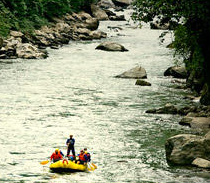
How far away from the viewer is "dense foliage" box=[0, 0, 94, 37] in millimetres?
64812

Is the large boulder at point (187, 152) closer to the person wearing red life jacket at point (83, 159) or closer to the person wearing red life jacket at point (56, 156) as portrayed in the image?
the person wearing red life jacket at point (83, 159)

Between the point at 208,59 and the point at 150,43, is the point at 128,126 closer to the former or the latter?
the point at 208,59

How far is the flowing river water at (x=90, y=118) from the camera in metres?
22.7

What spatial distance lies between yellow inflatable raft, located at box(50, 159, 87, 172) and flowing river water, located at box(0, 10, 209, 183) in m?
0.27

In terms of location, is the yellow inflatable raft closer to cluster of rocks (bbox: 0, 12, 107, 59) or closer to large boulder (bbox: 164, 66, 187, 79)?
large boulder (bbox: 164, 66, 187, 79)

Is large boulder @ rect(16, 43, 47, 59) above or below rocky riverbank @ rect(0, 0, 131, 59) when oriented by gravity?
below

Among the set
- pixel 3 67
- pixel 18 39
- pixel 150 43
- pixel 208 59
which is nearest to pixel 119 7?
pixel 150 43

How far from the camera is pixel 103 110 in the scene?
34.7 meters

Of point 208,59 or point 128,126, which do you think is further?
point 128,126

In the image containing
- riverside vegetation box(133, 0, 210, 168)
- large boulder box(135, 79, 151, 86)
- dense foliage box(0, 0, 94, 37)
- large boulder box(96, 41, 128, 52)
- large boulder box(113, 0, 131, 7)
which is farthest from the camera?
large boulder box(113, 0, 131, 7)

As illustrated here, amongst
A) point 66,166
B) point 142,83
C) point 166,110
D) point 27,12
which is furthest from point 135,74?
point 27,12

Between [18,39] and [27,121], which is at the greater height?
[18,39]

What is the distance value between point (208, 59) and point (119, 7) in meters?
88.4

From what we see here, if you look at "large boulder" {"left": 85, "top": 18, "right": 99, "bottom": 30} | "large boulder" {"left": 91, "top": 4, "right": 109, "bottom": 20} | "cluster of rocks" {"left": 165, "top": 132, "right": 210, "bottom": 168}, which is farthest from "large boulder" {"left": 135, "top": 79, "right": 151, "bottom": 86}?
"large boulder" {"left": 91, "top": 4, "right": 109, "bottom": 20}
